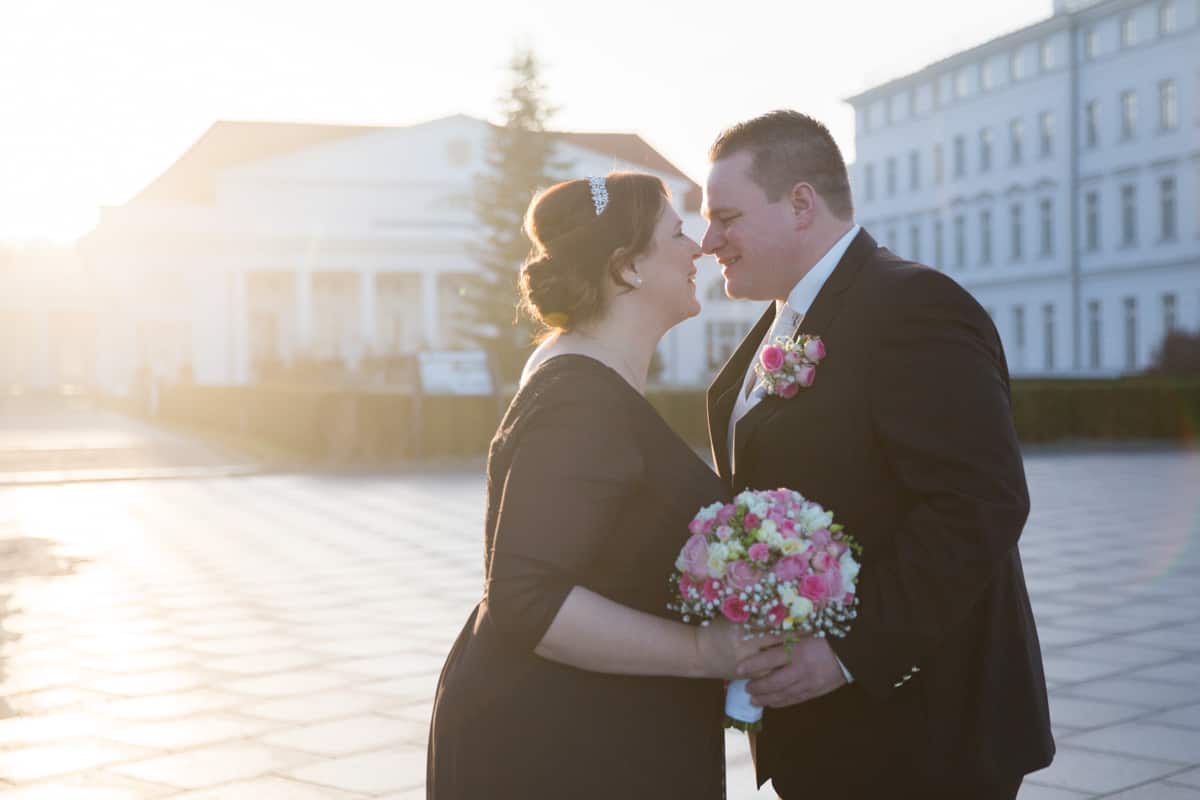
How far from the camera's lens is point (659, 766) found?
2.81 meters

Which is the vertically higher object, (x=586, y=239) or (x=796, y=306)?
(x=586, y=239)

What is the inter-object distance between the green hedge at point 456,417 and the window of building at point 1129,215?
26880 mm

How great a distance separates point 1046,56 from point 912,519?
61.4 meters

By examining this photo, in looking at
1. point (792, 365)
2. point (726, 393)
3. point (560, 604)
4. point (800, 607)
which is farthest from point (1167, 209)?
point (560, 604)

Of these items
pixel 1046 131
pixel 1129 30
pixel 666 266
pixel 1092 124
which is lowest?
pixel 666 266

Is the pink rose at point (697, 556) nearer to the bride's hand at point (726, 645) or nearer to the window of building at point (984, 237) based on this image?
the bride's hand at point (726, 645)

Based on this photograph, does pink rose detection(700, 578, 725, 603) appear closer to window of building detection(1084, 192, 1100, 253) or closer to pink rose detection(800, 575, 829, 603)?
pink rose detection(800, 575, 829, 603)

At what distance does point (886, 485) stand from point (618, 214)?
0.72m

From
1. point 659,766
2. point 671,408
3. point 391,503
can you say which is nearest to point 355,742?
point 659,766

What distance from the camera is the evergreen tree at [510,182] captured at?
5166 cm

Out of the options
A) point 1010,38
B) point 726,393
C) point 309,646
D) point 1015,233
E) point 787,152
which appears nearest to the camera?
point 787,152

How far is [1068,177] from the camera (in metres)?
58.7

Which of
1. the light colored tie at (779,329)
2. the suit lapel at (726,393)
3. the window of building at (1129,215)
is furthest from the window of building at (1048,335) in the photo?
the light colored tie at (779,329)

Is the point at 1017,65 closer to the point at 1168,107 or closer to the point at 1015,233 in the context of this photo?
the point at 1015,233
